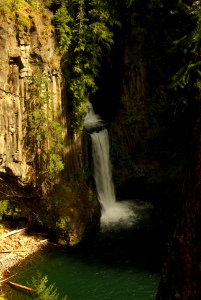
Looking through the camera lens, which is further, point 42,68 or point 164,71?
point 164,71

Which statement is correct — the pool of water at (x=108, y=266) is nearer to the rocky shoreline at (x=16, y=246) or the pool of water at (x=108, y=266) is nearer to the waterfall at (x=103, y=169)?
the rocky shoreline at (x=16, y=246)

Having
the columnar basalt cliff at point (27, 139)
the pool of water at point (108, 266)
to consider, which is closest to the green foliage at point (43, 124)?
the columnar basalt cliff at point (27, 139)

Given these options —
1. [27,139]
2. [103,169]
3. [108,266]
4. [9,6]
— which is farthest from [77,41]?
[108,266]

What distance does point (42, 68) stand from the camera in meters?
9.18

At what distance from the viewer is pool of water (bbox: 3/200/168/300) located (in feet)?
22.9

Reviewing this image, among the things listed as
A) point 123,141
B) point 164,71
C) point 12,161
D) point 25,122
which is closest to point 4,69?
point 25,122

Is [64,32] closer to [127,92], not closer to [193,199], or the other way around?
[127,92]

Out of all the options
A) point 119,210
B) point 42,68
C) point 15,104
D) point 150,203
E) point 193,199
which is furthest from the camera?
point 150,203

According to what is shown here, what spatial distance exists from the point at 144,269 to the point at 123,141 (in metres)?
7.16

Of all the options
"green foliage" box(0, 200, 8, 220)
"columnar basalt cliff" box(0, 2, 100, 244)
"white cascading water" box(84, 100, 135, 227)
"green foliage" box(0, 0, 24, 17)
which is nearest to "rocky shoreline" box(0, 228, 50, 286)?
"columnar basalt cliff" box(0, 2, 100, 244)

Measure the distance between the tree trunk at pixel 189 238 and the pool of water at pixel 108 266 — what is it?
5.16m

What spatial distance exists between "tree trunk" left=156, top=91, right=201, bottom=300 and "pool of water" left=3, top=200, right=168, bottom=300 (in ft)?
16.9

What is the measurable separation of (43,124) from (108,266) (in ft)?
17.8

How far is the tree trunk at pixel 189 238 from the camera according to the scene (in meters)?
2.22
